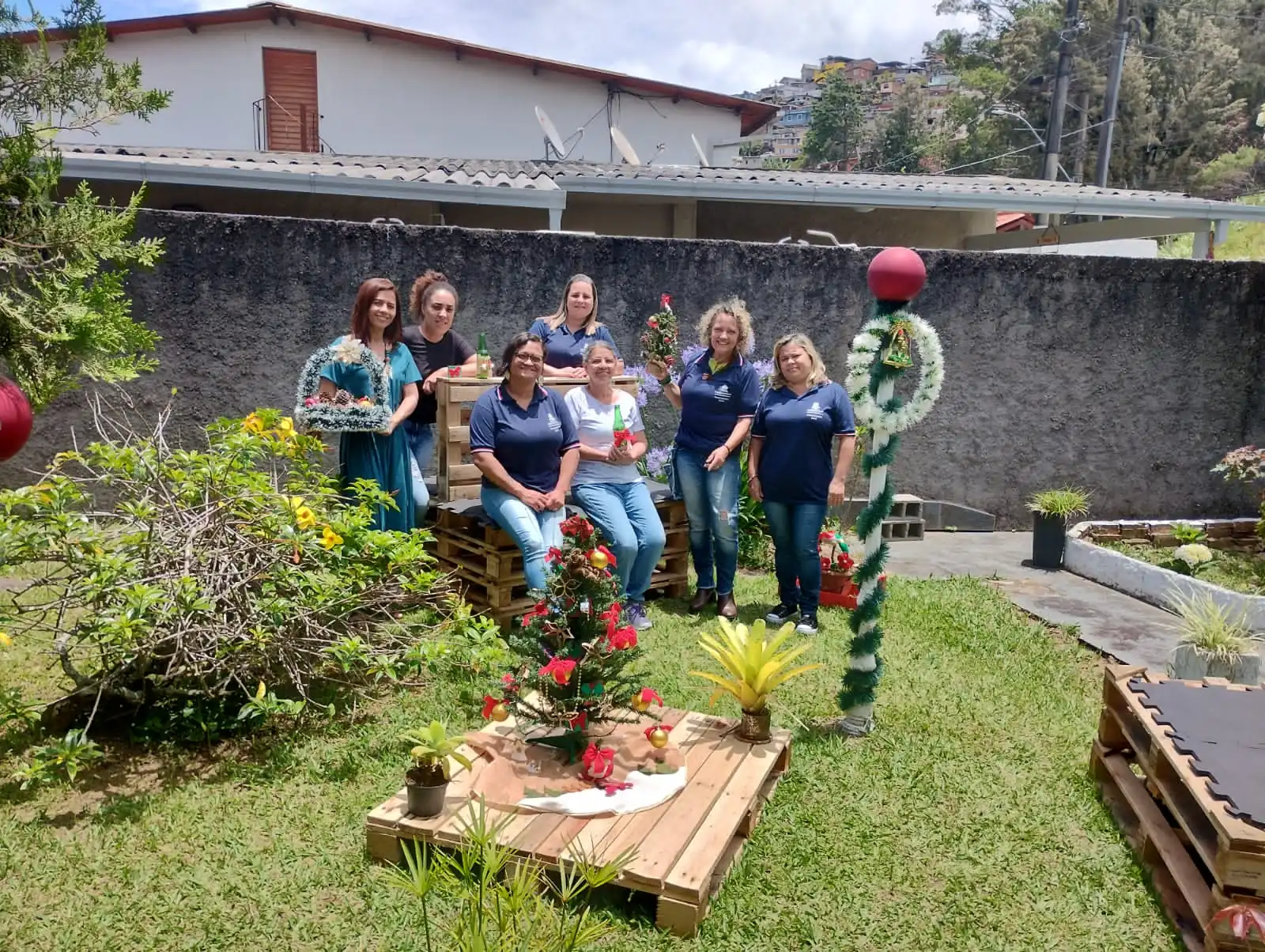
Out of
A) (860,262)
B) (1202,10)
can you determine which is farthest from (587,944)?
(1202,10)

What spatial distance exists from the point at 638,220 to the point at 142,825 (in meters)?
9.95

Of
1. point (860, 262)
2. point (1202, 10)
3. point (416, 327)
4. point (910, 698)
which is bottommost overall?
point (910, 698)

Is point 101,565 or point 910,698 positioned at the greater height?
point 101,565

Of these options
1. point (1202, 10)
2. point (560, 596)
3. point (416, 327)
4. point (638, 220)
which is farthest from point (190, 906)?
point (1202, 10)

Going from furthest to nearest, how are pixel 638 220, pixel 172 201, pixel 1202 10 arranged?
pixel 1202 10 → pixel 638 220 → pixel 172 201

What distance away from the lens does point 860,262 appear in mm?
7957

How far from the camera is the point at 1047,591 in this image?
6.77m

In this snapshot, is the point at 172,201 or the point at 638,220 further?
the point at 638,220

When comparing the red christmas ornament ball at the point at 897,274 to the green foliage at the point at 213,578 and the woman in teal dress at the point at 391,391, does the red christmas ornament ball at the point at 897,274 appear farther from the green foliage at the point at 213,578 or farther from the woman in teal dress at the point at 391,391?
the woman in teal dress at the point at 391,391

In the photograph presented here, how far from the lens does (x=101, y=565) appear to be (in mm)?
3754

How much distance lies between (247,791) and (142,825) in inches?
15.4

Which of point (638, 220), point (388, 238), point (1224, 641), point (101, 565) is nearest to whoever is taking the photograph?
point (101, 565)

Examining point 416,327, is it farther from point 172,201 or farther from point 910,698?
point 172,201

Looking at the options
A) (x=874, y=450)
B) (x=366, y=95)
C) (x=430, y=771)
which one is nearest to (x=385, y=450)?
(x=430, y=771)
